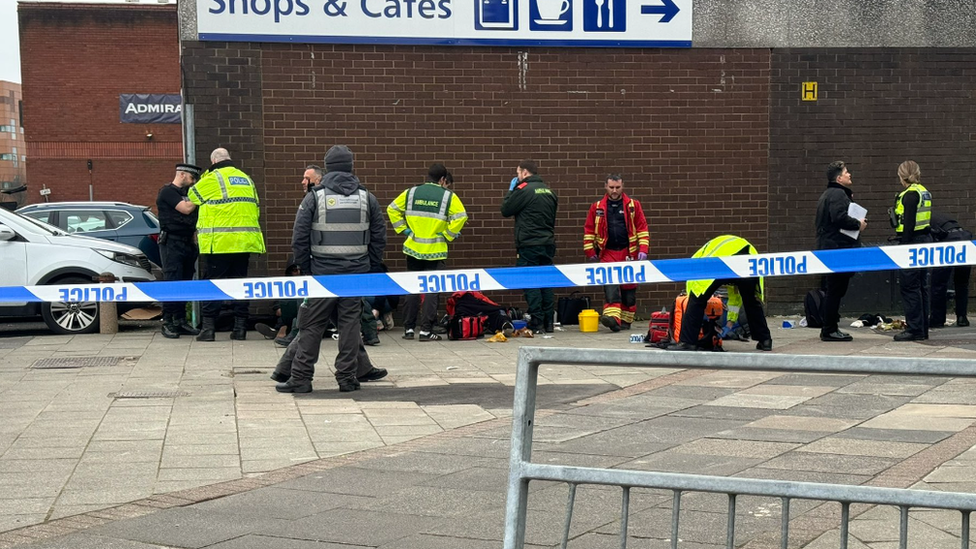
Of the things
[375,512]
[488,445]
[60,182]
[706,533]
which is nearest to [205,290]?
[488,445]

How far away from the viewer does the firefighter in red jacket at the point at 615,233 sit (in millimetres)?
13789

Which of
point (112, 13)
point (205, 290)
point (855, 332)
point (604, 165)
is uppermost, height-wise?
point (112, 13)

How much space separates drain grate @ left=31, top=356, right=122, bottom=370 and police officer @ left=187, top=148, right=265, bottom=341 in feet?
5.39

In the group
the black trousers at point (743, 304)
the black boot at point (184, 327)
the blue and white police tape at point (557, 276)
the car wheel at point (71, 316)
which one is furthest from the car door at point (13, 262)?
the black trousers at point (743, 304)

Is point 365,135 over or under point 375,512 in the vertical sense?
over

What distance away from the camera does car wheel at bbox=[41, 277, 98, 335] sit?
13969 millimetres

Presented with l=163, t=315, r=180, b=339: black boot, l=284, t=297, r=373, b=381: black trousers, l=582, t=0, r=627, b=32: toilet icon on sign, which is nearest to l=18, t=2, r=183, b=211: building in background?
l=163, t=315, r=180, b=339: black boot

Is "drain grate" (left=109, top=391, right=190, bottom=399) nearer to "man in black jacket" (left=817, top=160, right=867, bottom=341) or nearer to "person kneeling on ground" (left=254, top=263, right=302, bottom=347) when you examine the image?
"person kneeling on ground" (left=254, top=263, right=302, bottom=347)

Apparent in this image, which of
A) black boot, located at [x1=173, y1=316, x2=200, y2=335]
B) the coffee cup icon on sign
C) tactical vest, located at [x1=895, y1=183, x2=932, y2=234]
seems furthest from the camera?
the coffee cup icon on sign

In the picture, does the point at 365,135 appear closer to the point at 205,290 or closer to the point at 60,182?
the point at 205,290

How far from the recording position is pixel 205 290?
32.0 ft

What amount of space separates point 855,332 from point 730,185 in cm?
262

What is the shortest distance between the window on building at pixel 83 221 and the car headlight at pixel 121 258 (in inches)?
73.2

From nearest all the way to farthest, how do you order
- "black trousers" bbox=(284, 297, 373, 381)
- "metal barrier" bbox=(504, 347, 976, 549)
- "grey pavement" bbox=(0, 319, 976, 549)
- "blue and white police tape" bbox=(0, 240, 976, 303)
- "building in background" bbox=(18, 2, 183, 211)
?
"metal barrier" bbox=(504, 347, 976, 549), "grey pavement" bbox=(0, 319, 976, 549), "black trousers" bbox=(284, 297, 373, 381), "blue and white police tape" bbox=(0, 240, 976, 303), "building in background" bbox=(18, 2, 183, 211)
